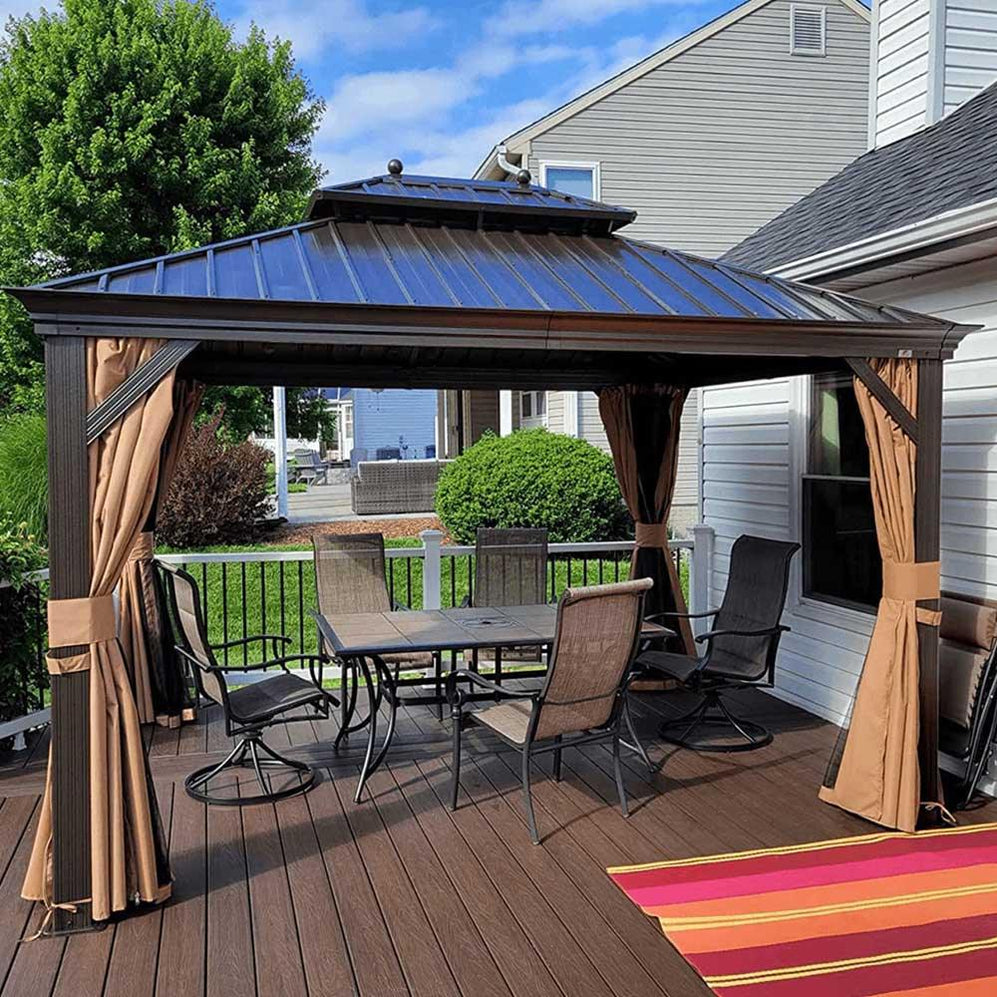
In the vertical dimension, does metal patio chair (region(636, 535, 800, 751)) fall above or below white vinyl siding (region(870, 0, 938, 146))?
below

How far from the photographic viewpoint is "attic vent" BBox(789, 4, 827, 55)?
14938 millimetres

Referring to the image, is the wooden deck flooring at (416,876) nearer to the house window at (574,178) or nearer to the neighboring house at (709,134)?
the neighboring house at (709,134)

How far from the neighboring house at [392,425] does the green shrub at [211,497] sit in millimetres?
12510

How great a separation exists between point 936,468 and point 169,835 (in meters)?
3.81

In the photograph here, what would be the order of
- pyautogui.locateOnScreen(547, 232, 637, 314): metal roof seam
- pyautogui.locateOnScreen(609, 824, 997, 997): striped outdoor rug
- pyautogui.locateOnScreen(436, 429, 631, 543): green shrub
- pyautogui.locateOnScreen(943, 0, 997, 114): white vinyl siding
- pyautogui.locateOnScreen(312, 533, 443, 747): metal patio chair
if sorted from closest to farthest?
pyautogui.locateOnScreen(609, 824, 997, 997): striped outdoor rug < pyautogui.locateOnScreen(547, 232, 637, 314): metal roof seam < pyautogui.locateOnScreen(312, 533, 443, 747): metal patio chair < pyautogui.locateOnScreen(943, 0, 997, 114): white vinyl siding < pyautogui.locateOnScreen(436, 429, 631, 543): green shrub

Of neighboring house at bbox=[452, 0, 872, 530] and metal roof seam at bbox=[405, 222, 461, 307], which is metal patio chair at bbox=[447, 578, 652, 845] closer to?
metal roof seam at bbox=[405, 222, 461, 307]

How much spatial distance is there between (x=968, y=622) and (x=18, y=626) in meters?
5.08

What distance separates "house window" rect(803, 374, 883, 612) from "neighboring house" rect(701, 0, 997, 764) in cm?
1

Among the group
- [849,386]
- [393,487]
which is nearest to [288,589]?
[393,487]

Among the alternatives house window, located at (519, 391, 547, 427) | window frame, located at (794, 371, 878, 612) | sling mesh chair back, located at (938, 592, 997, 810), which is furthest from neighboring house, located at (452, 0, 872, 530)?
sling mesh chair back, located at (938, 592, 997, 810)

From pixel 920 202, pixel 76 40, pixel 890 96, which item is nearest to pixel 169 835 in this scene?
pixel 920 202

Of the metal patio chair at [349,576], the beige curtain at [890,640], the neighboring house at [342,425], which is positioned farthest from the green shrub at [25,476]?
the neighboring house at [342,425]

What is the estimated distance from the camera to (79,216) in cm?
1409

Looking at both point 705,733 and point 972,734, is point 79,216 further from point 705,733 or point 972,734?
point 972,734
